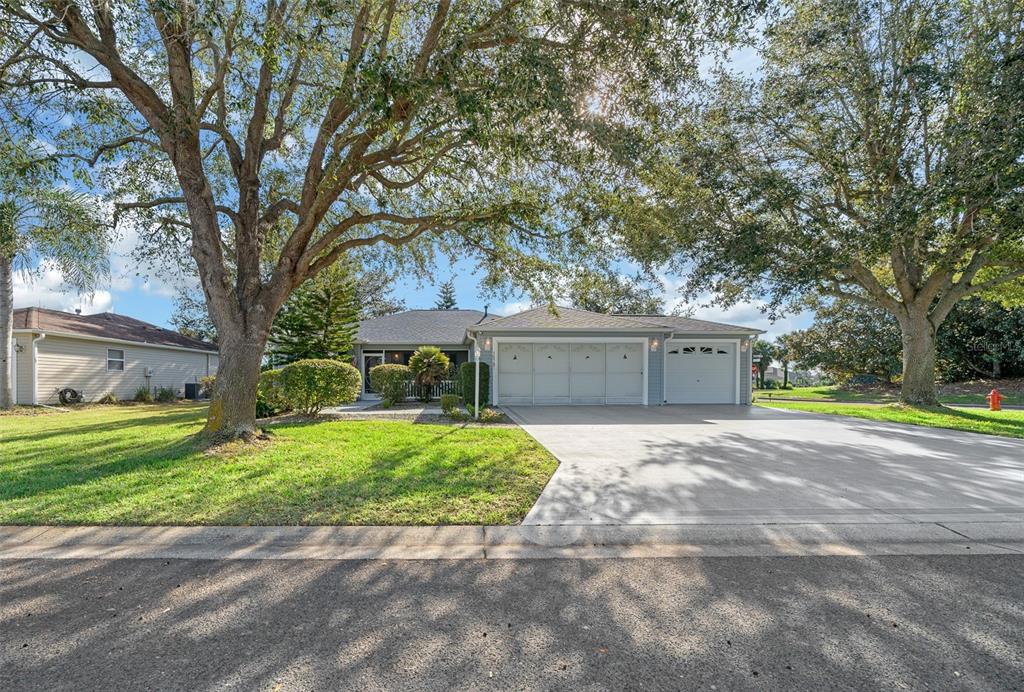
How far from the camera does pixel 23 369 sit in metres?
15.2

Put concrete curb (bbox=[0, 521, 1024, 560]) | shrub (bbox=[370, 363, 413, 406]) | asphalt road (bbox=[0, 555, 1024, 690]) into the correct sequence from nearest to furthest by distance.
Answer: asphalt road (bbox=[0, 555, 1024, 690]) → concrete curb (bbox=[0, 521, 1024, 560]) → shrub (bbox=[370, 363, 413, 406])

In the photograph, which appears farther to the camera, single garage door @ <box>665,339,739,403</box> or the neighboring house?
the neighboring house

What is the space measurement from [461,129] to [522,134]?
2.72 feet

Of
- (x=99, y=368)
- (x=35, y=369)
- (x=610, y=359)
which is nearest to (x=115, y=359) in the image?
(x=99, y=368)

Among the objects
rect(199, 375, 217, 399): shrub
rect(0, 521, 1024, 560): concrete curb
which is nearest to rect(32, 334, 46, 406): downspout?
rect(199, 375, 217, 399): shrub

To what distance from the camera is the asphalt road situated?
7.21 ft

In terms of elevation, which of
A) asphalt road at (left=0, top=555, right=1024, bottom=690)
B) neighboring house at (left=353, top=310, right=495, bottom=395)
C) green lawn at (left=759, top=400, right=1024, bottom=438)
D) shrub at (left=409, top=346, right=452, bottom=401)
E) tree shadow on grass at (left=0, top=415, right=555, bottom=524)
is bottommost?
asphalt road at (left=0, top=555, right=1024, bottom=690)

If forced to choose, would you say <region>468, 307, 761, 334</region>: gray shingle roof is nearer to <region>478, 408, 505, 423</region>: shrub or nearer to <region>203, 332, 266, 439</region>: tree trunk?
<region>478, 408, 505, 423</region>: shrub

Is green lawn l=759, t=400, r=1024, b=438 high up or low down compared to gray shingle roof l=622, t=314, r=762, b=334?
down

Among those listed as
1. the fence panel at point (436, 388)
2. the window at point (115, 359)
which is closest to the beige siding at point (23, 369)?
the window at point (115, 359)

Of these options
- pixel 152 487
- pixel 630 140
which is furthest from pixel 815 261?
pixel 152 487

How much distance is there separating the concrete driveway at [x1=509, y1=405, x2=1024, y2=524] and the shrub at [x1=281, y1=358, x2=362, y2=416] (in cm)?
467

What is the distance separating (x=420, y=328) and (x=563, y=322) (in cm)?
831

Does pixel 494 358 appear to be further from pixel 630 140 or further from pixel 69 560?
pixel 69 560
